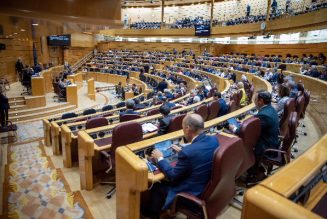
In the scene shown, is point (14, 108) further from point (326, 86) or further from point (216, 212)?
point (326, 86)

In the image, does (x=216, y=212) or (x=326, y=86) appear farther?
(x=326, y=86)

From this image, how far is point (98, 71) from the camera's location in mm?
20484

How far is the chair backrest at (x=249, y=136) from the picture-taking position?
102 inches

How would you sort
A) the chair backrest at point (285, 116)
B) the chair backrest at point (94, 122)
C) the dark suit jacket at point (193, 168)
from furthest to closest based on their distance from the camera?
the chair backrest at point (94, 122)
the chair backrest at point (285, 116)
the dark suit jacket at point (193, 168)

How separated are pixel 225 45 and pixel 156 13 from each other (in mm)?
11590

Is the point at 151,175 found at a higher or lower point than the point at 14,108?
higher

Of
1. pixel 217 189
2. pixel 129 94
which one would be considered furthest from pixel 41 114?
pixel 217 189

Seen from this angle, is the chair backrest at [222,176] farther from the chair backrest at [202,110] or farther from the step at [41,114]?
the step at [41,114]

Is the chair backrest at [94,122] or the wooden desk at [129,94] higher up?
the chair backrest at [94,122]

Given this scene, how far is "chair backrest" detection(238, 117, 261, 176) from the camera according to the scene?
260 cm

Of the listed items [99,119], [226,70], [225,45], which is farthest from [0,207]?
[225,45]

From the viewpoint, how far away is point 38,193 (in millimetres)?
3543

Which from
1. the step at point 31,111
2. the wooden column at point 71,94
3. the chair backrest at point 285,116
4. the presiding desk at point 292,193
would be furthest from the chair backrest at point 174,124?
the wooden column at point 71,94

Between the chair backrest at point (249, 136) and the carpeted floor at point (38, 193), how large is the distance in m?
1.97
